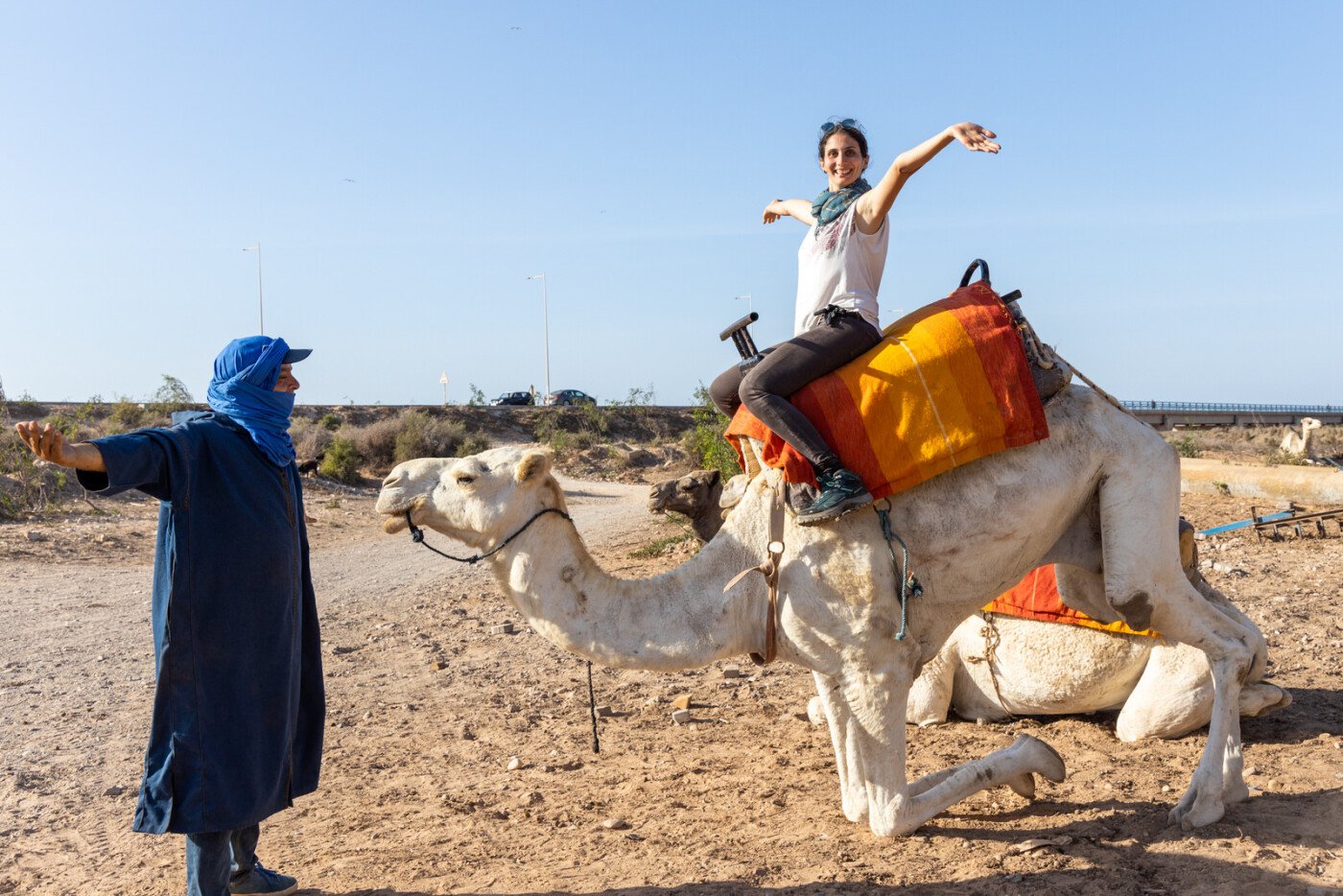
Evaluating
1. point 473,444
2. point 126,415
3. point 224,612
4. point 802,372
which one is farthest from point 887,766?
point 126,415

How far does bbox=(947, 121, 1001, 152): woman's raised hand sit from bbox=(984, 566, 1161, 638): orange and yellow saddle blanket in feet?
7.94

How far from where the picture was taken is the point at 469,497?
14.6 ft

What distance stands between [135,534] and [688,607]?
14148mm

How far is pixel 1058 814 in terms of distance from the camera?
193 inches

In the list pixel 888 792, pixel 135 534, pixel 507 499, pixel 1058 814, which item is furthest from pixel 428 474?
pixel 135 534

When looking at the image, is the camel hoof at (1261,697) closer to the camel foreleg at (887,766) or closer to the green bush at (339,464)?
the camel foreleg at (887,766)

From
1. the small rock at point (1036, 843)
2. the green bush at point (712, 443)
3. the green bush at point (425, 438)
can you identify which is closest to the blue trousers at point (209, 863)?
the small rock at point (1036, 843)

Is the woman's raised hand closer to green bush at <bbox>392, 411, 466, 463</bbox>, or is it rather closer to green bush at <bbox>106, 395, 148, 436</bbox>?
green bush at <bbox>392, 411, 466, 463</bbox>

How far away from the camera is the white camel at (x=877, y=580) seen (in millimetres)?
4500

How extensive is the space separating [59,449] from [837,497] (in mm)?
2744

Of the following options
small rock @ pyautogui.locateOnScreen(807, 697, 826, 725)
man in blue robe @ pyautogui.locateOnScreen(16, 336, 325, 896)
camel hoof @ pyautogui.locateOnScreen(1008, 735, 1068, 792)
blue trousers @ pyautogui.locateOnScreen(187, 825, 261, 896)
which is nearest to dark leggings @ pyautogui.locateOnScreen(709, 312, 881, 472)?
camel hoof @ pyautogui.locateOnScreen(1008, 735, 1068, 792)

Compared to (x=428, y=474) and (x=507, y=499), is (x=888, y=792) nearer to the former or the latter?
(x=507, y=499)

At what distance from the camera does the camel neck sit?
449 cm

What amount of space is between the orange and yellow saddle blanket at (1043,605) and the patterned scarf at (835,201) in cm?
219
